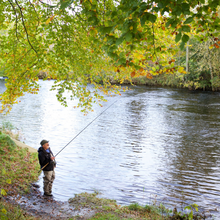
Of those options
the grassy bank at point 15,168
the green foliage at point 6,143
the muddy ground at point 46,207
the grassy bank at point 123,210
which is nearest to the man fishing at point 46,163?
the muddy ground at point 46,207

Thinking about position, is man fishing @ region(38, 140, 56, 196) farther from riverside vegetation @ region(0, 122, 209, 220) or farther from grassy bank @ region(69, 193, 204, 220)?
grassy bank @ region(69, 193, 204, 220)

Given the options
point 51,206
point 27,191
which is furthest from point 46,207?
point 27,191

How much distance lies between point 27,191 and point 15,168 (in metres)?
1.32

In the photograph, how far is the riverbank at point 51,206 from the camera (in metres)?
5.23

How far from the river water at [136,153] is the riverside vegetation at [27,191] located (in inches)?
25.8

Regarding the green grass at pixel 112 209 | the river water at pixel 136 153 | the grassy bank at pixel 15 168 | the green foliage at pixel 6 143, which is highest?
the green foliage at pixel 6 143

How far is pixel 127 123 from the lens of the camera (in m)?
17.0

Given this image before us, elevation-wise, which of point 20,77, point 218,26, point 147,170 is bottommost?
point 147,170

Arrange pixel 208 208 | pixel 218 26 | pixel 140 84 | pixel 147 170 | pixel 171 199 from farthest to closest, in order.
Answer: pixel 140 84
pixel 147 170
pixel 171 199
pixel 208 208
pixel 218 26

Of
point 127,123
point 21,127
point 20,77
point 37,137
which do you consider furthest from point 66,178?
point 127,123

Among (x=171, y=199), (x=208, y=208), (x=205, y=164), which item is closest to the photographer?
(x=208, y=208)

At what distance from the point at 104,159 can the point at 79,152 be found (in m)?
1.43

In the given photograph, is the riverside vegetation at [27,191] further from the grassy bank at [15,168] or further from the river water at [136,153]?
the river water at [136,153]

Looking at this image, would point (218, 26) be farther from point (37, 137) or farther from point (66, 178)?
point (37, 137)
